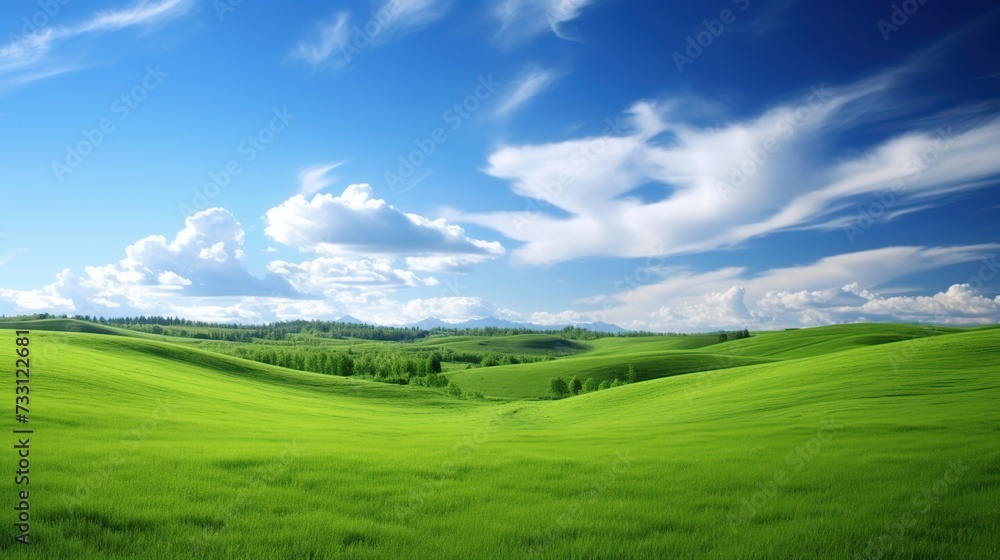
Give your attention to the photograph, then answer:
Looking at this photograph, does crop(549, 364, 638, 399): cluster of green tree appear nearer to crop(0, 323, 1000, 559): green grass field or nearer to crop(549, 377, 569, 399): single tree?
crop(549, 377, 569, 399): single tree

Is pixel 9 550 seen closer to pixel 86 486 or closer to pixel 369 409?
pixel 86 486

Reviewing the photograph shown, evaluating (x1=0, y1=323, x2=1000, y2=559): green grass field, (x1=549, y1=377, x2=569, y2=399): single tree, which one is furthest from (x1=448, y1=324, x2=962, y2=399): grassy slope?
(x1=0, y1=323, x2=1000, y2=559): green grass field

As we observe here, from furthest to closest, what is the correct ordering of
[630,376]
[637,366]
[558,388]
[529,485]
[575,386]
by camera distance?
[637,366], [630,376], [575,386], [558,388], [529,485]

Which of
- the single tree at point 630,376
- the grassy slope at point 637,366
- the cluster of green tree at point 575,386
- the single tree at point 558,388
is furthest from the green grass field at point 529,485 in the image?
the grassy slope at point 637,366

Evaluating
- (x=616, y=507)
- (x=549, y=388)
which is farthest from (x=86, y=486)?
(x=549, y=388)

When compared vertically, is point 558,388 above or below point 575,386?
above

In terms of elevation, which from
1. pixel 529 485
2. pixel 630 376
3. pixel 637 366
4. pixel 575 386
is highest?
pixel 529 485

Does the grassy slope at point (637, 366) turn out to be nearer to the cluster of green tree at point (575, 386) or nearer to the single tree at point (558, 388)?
the single tree at point (558, 388)

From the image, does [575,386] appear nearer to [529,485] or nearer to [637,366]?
[637,366]

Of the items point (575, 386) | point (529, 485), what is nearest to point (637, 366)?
point (575, 386)

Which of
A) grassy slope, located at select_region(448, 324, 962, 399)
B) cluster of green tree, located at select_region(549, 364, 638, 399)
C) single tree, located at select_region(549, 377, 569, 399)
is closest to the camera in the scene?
cluster of green tree, located at select_region(549, 364, 638, 399)

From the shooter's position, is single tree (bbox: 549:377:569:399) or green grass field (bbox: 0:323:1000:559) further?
single tree (bbox: 549:377:569:399)

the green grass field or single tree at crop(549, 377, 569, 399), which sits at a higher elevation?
the green grass field

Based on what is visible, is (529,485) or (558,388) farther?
(558,388)
